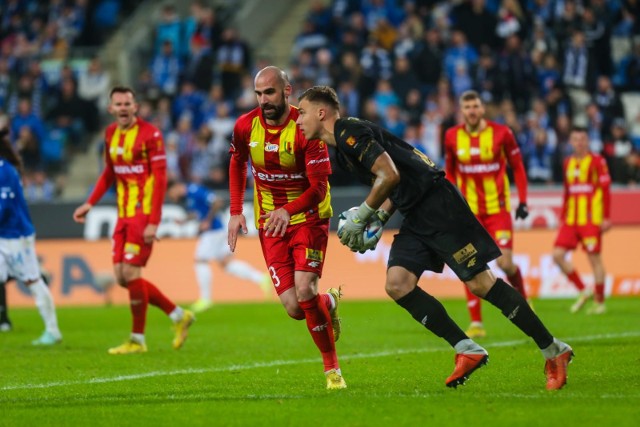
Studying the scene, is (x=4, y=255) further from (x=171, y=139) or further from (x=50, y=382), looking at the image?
(x=171, y=139)

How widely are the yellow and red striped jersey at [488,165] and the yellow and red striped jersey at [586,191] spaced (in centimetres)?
390

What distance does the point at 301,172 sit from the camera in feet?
31.0

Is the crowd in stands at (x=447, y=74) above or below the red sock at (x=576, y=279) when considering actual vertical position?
above

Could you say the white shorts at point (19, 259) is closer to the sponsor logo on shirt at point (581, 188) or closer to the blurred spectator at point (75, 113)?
the sponsor logo on shirt at point (581, 188)

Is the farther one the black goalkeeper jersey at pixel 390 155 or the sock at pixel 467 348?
the sock at pixel 467 348

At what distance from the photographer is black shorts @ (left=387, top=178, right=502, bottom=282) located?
8672 millimetres

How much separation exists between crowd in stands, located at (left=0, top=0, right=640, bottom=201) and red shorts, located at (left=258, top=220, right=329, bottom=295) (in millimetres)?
13343

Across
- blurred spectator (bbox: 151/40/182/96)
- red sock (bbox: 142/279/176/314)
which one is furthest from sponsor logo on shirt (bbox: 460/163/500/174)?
blurred spectator (bbox: 151/40/182/96)

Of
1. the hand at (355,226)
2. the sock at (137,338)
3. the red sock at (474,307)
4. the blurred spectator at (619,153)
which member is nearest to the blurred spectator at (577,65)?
the blurred spectator at (619,153)

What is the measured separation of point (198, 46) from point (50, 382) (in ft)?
58.7

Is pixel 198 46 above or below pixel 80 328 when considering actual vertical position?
above

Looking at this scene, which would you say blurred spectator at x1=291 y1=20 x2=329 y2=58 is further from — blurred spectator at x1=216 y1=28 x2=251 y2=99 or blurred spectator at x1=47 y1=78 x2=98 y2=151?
blurred spectator at x1=47 y1=78 x2=98 y2=151

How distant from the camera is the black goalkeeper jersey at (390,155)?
8.35m

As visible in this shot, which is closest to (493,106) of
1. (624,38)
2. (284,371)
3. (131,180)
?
(624,38)
